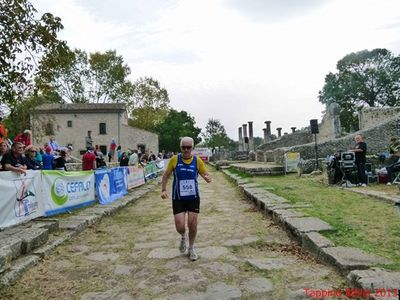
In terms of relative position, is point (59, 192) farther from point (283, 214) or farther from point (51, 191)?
point (283, 214)

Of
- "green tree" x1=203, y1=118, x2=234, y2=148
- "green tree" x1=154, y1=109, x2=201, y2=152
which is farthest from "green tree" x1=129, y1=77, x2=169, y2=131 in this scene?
"green tree" x1=203, y1=118, x2=234, y2=148

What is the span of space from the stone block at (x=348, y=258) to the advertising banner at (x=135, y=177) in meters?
10.4

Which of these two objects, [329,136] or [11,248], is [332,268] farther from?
[329,136]

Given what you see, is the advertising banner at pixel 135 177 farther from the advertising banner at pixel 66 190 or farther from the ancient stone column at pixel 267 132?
the ancient stone column at pixel 267 132

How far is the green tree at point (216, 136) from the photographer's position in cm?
6781

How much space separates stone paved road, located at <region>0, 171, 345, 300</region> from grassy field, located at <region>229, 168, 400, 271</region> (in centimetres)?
69

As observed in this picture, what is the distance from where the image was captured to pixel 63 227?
21.2 feet

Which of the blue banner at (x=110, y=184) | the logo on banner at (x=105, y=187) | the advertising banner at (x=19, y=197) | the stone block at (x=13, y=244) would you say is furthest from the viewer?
the logo on banner at (x=105, y=187)

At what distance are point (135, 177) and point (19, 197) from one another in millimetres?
8608

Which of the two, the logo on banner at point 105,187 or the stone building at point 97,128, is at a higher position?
the stone building at point 97,128

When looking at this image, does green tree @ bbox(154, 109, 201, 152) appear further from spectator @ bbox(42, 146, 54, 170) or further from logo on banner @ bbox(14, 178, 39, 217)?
logo on banner @ bbox(14, 178, 39, 217)

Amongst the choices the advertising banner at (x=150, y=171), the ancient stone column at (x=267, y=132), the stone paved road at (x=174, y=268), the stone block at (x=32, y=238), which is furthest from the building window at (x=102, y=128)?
the stone block at (x=32, y=238)

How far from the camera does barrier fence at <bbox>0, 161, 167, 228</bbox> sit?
6145 millimetres

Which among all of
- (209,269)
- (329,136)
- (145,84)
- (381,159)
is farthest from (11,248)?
(145,84)
